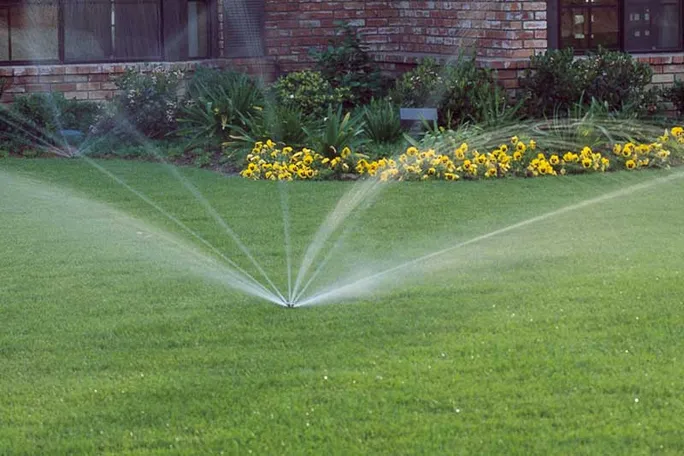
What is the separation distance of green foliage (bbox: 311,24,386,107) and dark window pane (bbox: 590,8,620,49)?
2.43 m

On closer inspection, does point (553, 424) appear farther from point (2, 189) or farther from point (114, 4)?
point (114, 4)

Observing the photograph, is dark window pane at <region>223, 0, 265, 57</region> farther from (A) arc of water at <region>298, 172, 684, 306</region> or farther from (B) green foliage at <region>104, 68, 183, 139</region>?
(A) arc of water at <region>298, 172, 684, 306</region>

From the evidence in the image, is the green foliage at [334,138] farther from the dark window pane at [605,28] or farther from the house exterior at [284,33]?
the dark window pane at [605,28]

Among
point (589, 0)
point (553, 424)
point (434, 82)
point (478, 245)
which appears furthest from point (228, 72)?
point (553, 424)

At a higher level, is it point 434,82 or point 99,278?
point 434,82

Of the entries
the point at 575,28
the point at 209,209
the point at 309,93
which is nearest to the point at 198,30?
the point at 309,93

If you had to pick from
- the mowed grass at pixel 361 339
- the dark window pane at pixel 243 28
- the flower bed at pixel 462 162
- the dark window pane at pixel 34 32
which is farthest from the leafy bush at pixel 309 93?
the mowed grass at pixel 361 339

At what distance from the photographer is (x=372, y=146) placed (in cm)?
1295

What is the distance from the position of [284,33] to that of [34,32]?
2863 mm

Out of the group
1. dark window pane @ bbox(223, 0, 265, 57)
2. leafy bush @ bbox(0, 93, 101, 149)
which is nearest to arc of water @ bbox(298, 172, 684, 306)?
leafy bush @ bbox(0, 93, 101, 149)

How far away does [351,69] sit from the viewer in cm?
1548

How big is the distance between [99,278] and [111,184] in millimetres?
3673

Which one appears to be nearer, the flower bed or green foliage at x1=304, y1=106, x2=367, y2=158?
the flower bed

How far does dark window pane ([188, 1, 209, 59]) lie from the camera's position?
16.0 metres
